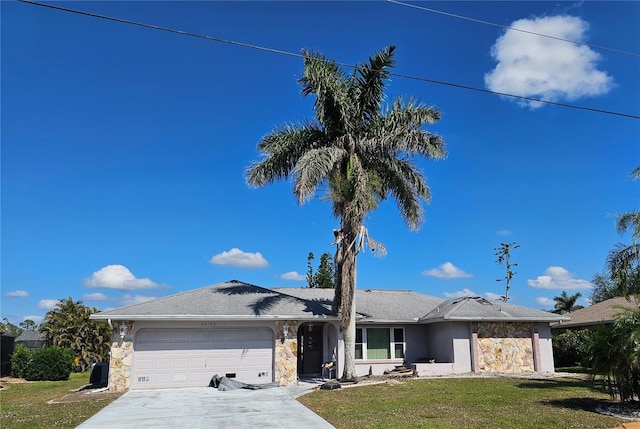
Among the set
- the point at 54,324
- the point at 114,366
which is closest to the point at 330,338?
the point at 114,366

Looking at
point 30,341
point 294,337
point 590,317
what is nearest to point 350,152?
point 294,337

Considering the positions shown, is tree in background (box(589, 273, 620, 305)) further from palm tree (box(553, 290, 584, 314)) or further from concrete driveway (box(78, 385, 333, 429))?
concrete driveway (box(78, 385, 333, 429))

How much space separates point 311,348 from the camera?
21531 mm

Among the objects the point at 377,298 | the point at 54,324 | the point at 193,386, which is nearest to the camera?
the point at 193,386

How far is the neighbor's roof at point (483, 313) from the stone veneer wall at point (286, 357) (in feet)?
21.2

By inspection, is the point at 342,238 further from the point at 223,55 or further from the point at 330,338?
the point at 223,55

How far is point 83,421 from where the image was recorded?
35.7 ft

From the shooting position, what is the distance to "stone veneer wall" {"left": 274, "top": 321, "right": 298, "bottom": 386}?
17.7m

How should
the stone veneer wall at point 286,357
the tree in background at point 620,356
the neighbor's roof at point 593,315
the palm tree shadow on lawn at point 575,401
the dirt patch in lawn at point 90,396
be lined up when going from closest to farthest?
the tree in background at point 620,356 → the palm tree shadow on lawn at point 575,401 → the dirt patch in lawn at point 90,396 → the stone veneer wall at point 286,357 → the neighbor's roof at point 593,315

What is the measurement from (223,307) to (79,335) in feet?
73.3

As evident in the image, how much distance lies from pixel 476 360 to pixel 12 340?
25644 mm

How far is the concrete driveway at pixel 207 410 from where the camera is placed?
10.4 meters

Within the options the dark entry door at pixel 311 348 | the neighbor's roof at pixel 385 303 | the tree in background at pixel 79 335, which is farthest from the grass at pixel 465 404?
the tree in background at pixel 79 335

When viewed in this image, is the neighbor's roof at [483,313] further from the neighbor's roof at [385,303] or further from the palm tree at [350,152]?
the palm tree at [350,152]
